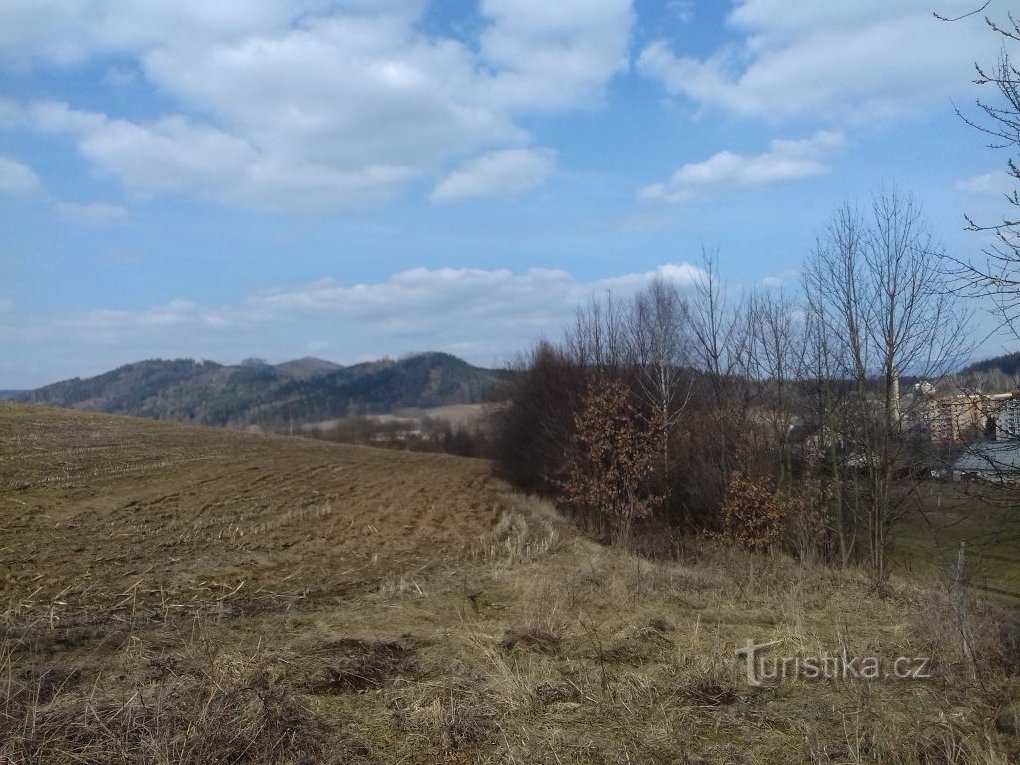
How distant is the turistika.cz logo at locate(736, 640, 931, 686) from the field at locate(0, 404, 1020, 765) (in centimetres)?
10

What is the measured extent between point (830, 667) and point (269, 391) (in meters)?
170

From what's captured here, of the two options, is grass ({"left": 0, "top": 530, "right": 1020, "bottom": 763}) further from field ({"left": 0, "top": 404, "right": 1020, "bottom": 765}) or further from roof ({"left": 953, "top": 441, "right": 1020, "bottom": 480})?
roof ({"left": 953, "top": 441, "right": 1020, "bottom": 480})

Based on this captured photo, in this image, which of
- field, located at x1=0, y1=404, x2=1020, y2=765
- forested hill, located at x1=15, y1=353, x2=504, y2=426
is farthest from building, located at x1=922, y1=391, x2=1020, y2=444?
forested hill, located at x1=15, y1=353, x2=504, y2=426

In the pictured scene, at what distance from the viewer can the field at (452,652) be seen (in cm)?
490

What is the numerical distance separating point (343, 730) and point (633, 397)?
700 inches

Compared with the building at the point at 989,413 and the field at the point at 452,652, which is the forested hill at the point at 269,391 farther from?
the building at the point at 989,413

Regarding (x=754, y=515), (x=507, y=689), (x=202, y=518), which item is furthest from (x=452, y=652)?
(x=202, y=518)

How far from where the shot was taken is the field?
4.90 metres

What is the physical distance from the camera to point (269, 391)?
168m

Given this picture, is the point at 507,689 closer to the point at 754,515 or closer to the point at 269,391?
the point at 754,515

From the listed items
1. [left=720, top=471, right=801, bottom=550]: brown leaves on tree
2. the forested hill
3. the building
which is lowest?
[left=720, top=471, right=801, bottom=550]: brown leaves on tree

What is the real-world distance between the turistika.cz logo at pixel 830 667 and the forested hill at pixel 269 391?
115m

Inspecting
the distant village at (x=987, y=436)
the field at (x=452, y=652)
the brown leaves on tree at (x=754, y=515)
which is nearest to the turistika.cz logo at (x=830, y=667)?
the field at (x=452, y=652)

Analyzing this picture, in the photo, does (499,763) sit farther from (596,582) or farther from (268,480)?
(268,480)
